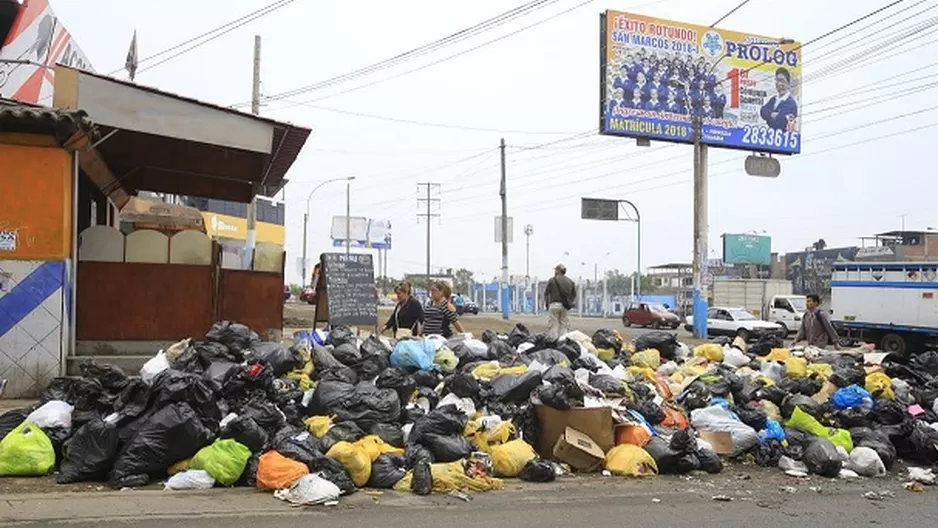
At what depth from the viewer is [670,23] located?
29453mm

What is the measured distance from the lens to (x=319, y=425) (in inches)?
284

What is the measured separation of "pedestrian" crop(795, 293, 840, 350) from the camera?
486 inches

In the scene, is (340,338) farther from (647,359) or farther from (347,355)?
(647,359)

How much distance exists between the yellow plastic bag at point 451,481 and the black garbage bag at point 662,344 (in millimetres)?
5456

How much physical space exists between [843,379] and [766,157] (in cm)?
2321

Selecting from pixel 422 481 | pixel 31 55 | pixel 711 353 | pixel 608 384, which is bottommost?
pixel 422 481

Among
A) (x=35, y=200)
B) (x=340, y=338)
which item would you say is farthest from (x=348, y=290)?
(x=35, y=200)

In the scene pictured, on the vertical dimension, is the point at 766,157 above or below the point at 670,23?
below

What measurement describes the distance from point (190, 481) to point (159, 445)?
1.25ft

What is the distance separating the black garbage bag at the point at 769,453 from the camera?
7941 millimetres

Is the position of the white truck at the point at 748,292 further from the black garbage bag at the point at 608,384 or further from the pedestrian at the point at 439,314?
the black garbage bag at the point at 608,384

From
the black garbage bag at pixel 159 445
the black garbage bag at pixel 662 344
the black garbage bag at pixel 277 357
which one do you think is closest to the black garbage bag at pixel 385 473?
the black garbage bag at pixel 159 445

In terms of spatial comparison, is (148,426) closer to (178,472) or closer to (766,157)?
(178,472)

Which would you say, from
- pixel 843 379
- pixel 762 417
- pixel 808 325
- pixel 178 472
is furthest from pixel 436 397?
pixel 808 325
